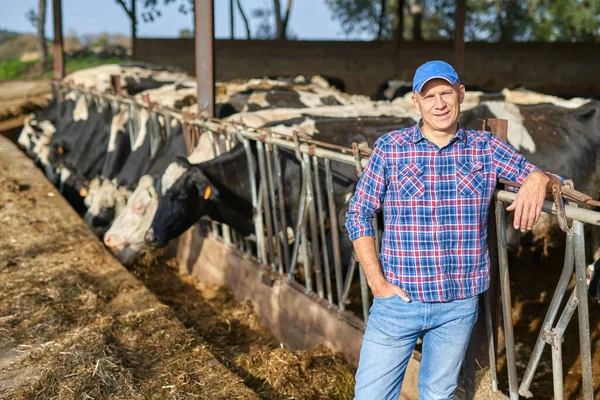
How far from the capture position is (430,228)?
102 inches

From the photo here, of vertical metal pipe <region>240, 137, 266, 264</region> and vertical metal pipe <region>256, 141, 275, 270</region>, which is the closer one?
vertical metal pipe <region>256, 141, 275, 270</region>

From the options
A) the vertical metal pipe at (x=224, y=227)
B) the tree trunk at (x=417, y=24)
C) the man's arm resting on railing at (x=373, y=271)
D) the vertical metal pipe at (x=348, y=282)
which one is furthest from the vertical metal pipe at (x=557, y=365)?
the tree trunk at (x=417, y=24)

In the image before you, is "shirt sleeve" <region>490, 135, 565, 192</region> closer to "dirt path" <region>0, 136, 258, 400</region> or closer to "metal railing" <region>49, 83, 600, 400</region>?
"metal railing" <region>49, 83, 600, 400</region>

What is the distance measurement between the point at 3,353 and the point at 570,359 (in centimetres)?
349

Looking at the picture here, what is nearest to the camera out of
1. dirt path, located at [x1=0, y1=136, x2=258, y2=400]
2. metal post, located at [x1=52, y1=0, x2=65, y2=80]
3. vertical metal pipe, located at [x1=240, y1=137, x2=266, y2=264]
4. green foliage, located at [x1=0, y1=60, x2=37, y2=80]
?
dirt path, located at [x1=0, y1=136, x2=258, y2=400]

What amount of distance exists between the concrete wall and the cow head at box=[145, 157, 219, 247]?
11.7 metres

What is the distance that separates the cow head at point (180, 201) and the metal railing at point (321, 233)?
0.40m

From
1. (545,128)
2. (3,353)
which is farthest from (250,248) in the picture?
(545,128)

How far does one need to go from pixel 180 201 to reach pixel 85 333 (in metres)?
1.65

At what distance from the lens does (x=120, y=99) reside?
9.30 meters

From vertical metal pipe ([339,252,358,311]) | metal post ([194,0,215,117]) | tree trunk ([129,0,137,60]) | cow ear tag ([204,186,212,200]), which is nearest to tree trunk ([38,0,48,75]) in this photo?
tree trunk ([129,0,137,60])

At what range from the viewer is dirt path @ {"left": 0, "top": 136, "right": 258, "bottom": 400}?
3.29m

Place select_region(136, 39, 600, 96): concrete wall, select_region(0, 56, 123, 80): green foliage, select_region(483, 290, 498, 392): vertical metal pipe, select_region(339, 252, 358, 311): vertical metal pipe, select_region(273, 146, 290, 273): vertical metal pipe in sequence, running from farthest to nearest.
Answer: select_region(0, 56, 123, 80): green foliage
select_region(136, 39, 600, 96): concrete wall
select_region(273, 146, 290, 273): vertical metal pipe
select_region(339, 252, 358, 311): vertical metal pipe
select_region(483, 290, 498, 392): vertical metal pipe

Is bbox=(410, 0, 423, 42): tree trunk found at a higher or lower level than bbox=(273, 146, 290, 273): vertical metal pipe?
higher
